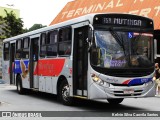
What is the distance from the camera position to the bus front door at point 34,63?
17.0 m

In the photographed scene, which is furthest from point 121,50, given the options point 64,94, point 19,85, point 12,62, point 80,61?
point 12,62

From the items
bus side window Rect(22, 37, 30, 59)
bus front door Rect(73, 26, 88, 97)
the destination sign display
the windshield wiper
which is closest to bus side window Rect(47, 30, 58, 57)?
bus front door Rect(73, 26, 88, 97)

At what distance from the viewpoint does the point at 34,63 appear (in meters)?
17.4

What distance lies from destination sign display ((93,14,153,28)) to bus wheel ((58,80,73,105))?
9.48 feet

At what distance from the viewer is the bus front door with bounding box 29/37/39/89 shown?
17.0 meters

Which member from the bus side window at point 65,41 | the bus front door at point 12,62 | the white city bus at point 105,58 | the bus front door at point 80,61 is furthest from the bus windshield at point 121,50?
the bus front door at point 12,62

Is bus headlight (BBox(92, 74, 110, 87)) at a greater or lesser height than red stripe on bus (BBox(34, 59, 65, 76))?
lesser

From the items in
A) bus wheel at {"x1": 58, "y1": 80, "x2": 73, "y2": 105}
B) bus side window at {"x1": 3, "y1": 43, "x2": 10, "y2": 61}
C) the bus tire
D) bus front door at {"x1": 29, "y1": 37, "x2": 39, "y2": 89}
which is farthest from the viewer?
bus side window at {"x1": 3, "y1": 43, "x2": 10, "y2": 61}

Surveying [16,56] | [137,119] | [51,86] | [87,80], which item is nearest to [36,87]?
[51,86]

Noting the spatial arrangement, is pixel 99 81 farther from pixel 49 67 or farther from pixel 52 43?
pixel 49 67

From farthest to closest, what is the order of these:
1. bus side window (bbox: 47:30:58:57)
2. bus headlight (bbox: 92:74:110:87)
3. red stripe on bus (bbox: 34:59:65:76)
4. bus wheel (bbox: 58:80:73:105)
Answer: bus side window (bbox: 47:30:58:57) < red stripe on bus (bbox: 34:59:65:76) < bus wheel (bbox: 58:80:73:105) < bus headlight (bbox: 92:74:110:87)

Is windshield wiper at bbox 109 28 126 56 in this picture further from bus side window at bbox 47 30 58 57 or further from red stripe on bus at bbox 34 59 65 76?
bus side window at bbox 47 30 58 57

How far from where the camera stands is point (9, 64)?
70.0ft

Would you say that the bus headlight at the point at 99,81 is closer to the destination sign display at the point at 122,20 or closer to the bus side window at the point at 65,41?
the destination sign display at the point at 122,20
